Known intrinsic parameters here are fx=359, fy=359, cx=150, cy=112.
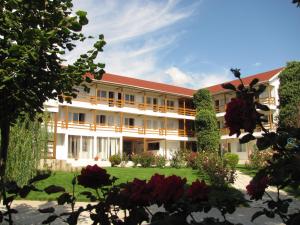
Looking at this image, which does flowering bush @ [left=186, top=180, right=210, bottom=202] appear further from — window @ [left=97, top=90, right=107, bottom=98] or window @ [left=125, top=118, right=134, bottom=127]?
window @ [left=125, top=118, right=134, bottom=127]

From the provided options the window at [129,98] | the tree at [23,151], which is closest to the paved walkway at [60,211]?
the tree at [23,151]

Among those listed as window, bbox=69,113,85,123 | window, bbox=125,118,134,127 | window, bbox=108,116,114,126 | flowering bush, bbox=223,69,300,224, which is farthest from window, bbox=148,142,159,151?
flowering bush, bbox=223,69,300,224

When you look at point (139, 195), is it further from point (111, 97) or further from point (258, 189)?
point (111, 97)

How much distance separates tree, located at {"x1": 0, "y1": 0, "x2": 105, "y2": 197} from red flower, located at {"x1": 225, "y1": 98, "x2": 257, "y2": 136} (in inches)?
108

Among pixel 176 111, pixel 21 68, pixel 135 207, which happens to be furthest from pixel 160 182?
pixel 176 111

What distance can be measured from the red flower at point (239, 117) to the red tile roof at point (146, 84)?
116 feet

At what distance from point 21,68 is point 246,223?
7.19 meters

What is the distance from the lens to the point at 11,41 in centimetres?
434

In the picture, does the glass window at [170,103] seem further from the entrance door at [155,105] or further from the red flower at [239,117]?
the red flower at [239,117]

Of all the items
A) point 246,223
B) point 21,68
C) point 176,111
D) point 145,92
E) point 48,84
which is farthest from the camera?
point 176,111

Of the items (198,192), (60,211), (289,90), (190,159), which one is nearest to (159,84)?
(289,90)

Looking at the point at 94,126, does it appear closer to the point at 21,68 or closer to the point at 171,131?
the point at 171,131

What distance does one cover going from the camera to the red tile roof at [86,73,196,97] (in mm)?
38875

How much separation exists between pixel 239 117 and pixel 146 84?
41068 millimetres
